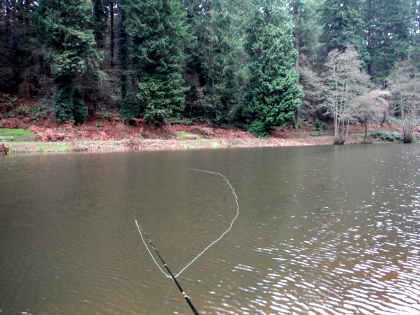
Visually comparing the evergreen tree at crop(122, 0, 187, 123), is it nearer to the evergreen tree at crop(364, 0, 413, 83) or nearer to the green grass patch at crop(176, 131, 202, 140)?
the green grass patch at crop(176, 131, 202, 140)

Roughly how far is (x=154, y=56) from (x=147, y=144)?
28.2ft

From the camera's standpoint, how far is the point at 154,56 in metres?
32.0

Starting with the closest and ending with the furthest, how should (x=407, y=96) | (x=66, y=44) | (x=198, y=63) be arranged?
(x=66, y=44) < (x=198, y=63) < (x=407, y=96)

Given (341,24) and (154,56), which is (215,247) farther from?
(341,24)

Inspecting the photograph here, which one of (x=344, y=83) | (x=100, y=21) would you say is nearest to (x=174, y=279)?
(x=100, y=21)

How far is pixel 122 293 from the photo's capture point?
4.93 m

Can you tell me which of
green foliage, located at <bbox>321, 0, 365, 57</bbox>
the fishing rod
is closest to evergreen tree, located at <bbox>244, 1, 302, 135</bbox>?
green foliage, located at <bbox>321, 0, 365, 57</bbox>

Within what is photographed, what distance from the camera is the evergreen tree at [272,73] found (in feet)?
122

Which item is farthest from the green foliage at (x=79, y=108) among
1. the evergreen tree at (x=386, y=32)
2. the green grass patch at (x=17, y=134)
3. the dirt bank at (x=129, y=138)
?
the evergreen tree at (x=386, y=32)

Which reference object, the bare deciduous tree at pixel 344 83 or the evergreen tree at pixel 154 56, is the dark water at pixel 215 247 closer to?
the evergreen tree at pixel 154 56

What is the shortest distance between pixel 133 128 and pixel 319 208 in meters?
23.8

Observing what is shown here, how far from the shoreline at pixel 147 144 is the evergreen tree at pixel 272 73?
8.66 feet

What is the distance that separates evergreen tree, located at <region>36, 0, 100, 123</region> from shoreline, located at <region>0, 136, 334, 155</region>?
4.28m

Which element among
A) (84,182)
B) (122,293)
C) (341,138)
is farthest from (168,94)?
(122,293)
